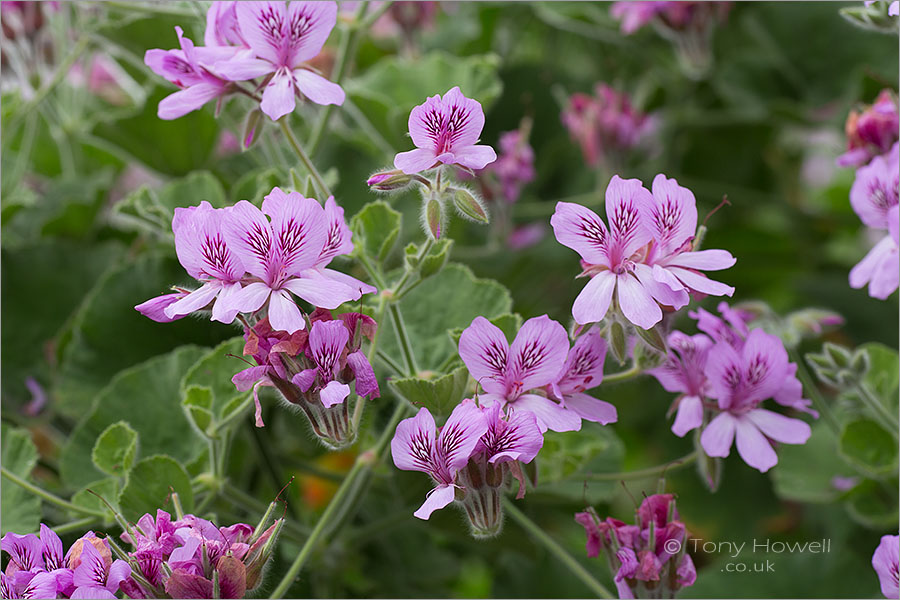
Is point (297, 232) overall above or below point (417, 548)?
above

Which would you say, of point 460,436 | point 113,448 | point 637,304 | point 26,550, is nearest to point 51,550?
point 26,550

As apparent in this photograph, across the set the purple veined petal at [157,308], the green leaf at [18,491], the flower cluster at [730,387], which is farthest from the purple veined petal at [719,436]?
the green leaf at [18,491]

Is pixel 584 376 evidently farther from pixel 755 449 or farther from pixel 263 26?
pixel 263 26

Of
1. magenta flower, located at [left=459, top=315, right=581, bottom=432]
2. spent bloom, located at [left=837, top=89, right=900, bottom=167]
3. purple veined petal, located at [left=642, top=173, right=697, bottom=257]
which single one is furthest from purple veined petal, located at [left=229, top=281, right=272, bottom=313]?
spent bloom, located at [left=837, top=89, right=900, bottom=167]

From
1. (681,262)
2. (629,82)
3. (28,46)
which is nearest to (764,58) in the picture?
(629,82)

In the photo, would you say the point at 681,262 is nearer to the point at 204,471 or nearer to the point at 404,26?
the point at 204,471

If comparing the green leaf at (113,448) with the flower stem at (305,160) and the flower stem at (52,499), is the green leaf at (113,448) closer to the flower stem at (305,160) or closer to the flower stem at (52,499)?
the flower stem at (52,499)

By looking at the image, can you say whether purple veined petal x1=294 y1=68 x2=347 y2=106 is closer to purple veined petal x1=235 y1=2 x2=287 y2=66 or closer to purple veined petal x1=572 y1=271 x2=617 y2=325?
purple veined petal x1=235 y1=2 x2=287 y2=66
